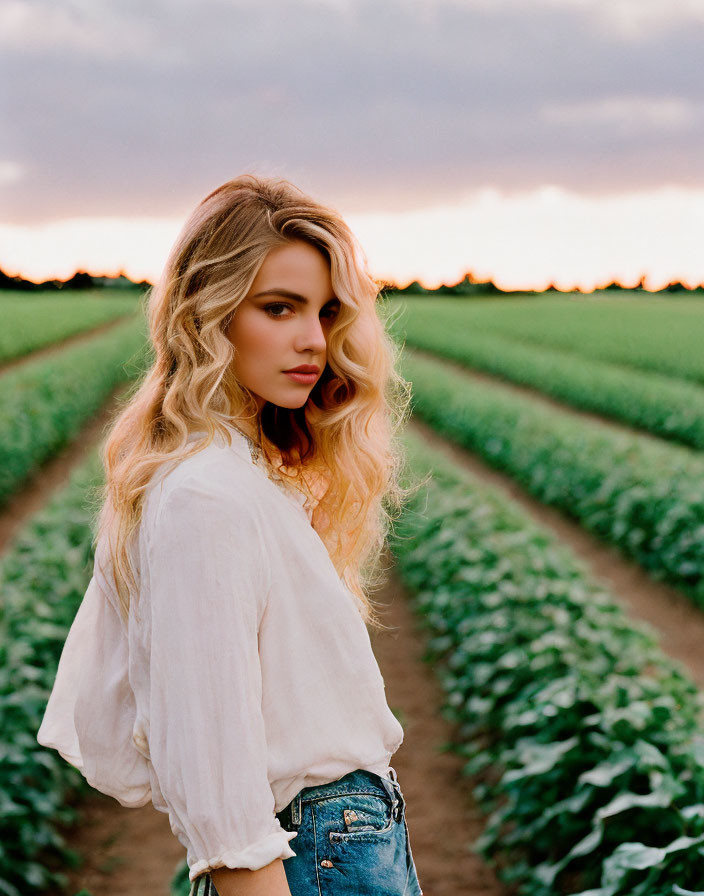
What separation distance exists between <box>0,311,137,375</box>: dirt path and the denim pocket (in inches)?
878

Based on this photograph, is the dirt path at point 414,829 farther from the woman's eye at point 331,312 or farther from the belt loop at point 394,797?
the woman's eye at point 331,312

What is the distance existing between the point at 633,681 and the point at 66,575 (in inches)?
163

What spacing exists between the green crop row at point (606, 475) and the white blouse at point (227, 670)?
21.7 feet

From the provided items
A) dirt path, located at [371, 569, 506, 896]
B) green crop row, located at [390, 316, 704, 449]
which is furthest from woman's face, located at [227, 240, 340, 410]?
green crop row, located at [390, 316, 704, 449]

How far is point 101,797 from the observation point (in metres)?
4.51

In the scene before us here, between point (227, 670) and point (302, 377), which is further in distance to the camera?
point (302, 377)

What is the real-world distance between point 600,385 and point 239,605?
54.3ft

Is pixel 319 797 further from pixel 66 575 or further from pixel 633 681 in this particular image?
pixel 66 575

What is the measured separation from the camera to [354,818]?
4.46 feet

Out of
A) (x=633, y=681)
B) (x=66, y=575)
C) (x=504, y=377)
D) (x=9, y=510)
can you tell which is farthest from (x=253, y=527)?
(x=504, y=377)

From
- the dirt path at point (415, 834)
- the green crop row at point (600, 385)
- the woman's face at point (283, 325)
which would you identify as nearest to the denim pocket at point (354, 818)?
the woman's face at point (283, 325)

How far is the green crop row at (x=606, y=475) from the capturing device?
7973 millimetres

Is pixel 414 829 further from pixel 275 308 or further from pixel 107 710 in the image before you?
pixel 275 308

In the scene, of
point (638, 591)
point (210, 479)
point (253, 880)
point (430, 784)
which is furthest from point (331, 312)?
point (638, 591)
